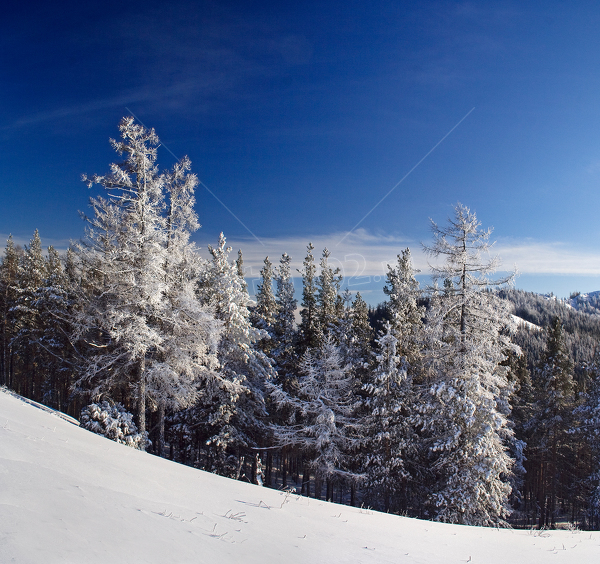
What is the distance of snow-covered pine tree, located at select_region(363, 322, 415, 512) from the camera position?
20.2 m

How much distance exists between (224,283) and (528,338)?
178 m

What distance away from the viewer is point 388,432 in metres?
20.4

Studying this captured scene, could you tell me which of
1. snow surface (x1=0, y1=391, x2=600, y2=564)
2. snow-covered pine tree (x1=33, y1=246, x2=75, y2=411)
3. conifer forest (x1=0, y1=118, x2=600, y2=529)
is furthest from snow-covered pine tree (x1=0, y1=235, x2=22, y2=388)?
snow surface (x1=0, y1=391, x2=600, y2=564)

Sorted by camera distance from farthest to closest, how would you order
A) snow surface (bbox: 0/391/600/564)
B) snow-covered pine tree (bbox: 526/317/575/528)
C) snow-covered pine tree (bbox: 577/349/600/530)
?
snow-covered pine tree (bbox: 526/317/575/528) → snow-covered pine tree (bbox: 577/349/600/530) → snow surface (bbox: 0/391/600/564)

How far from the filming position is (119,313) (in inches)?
545

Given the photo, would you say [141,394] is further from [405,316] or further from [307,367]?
[405,316]

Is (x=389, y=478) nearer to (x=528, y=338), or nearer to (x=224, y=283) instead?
(x=224, y=283)

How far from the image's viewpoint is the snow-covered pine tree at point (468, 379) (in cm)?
1559

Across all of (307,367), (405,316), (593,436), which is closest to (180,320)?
(307,367)

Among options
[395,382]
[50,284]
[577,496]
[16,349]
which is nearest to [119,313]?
[395,382]

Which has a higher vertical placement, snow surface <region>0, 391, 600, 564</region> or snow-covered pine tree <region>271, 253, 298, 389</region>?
snow-covered pine tree <region>271, 253, 298, 389</region>

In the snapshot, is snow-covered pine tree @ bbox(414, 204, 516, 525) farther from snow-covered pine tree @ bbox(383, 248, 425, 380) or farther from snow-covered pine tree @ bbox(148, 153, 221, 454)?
snow-covered pine tree @ bbox(148, 153, 221, 454)

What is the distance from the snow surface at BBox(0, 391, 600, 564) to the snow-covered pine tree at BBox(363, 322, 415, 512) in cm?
1223

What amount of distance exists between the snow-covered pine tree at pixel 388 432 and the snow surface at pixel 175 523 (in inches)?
482
